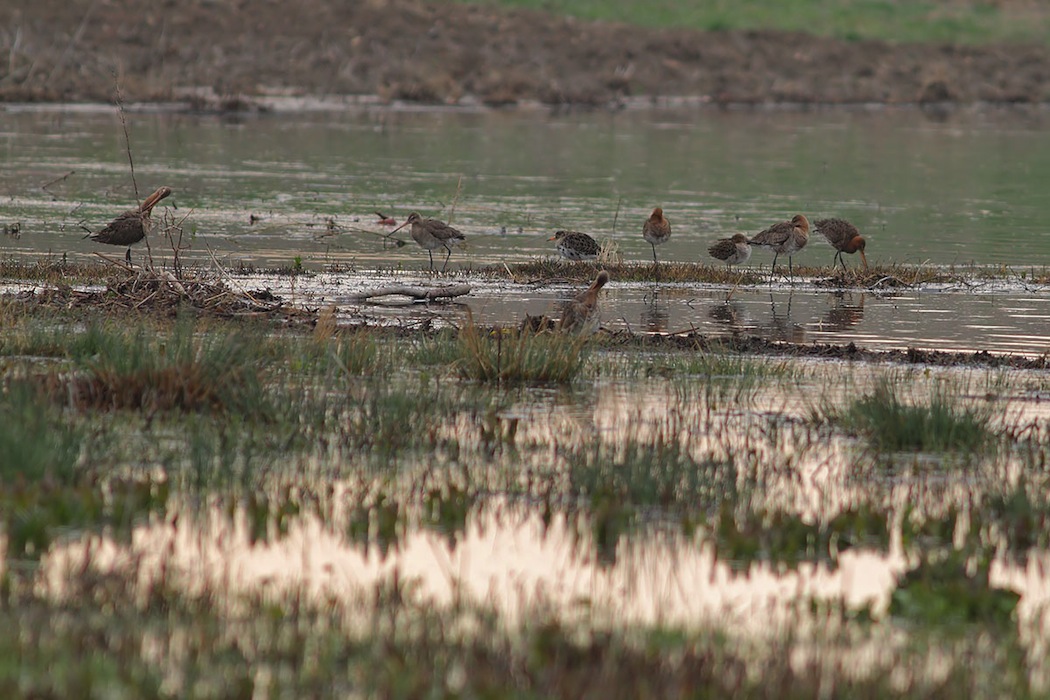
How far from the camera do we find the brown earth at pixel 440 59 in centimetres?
5984

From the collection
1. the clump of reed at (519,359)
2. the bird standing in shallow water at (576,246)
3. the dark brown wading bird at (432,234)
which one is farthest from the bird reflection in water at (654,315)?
the clump of reed at (519,359)

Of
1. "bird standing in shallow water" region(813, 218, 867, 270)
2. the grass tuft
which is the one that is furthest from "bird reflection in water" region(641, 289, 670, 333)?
the grass tuft

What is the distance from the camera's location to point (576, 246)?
20.9 m

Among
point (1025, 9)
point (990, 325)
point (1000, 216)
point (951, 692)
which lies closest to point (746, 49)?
point (1025, 9)

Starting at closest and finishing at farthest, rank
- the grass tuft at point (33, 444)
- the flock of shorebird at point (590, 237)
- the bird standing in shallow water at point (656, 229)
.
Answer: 1. the grass tuft at point (33, 444)
2. the flock of shorebird at point (590, 237)
3. the bird standing in shallow water at point (656, 229)

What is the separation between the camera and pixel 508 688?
6082 mm

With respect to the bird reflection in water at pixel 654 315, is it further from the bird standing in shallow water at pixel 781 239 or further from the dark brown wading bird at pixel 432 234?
the dark brown wading bird at pixel 432 234

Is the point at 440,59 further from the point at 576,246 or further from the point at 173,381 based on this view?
the point at 173,381

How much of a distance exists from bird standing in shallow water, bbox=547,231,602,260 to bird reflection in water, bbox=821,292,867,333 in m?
3.20

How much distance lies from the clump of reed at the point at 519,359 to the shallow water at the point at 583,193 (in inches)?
157

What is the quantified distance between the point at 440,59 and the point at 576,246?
159 ft

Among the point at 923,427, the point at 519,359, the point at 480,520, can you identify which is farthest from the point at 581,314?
the point at 480,520

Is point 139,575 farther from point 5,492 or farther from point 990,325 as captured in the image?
point 990,325

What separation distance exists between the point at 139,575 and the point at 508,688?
7.30 ft
